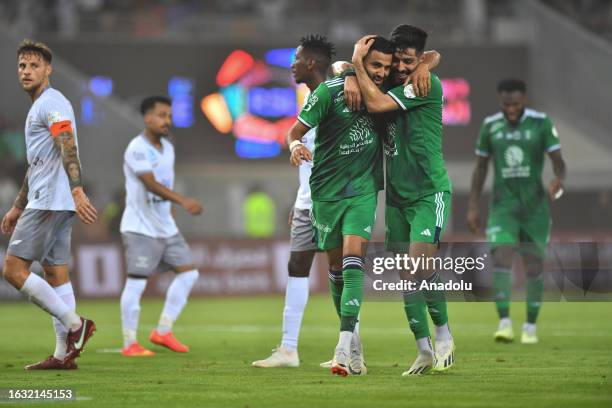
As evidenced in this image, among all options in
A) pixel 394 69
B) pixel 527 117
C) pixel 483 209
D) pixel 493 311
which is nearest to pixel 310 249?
pixel 394 69

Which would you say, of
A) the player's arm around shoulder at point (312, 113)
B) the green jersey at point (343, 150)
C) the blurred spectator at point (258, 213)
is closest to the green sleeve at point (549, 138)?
the green jersey at point (343, 150)

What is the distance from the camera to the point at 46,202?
951cm

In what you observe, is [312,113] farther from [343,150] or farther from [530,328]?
[530,328]

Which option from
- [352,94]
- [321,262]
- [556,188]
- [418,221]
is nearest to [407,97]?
[352,94]

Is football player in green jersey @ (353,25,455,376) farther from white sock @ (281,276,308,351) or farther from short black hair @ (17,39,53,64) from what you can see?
short black hair @ (17,39,53,64)

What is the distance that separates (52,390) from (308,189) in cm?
294

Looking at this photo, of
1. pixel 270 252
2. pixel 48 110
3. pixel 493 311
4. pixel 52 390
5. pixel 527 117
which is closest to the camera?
pixel 52 390

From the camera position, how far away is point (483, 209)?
92.4ft

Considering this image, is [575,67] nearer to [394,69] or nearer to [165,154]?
[165,154]

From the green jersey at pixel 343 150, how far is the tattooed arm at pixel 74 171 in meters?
1.70

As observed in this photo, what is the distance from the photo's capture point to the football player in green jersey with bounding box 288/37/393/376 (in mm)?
8656

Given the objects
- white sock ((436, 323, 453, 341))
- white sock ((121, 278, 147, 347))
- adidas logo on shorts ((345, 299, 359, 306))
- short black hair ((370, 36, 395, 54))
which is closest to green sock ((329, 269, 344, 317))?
adidas logo on shorts ((345, 299, 359, 306))

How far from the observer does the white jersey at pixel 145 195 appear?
1158 cm

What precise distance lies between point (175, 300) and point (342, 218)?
322 cm
